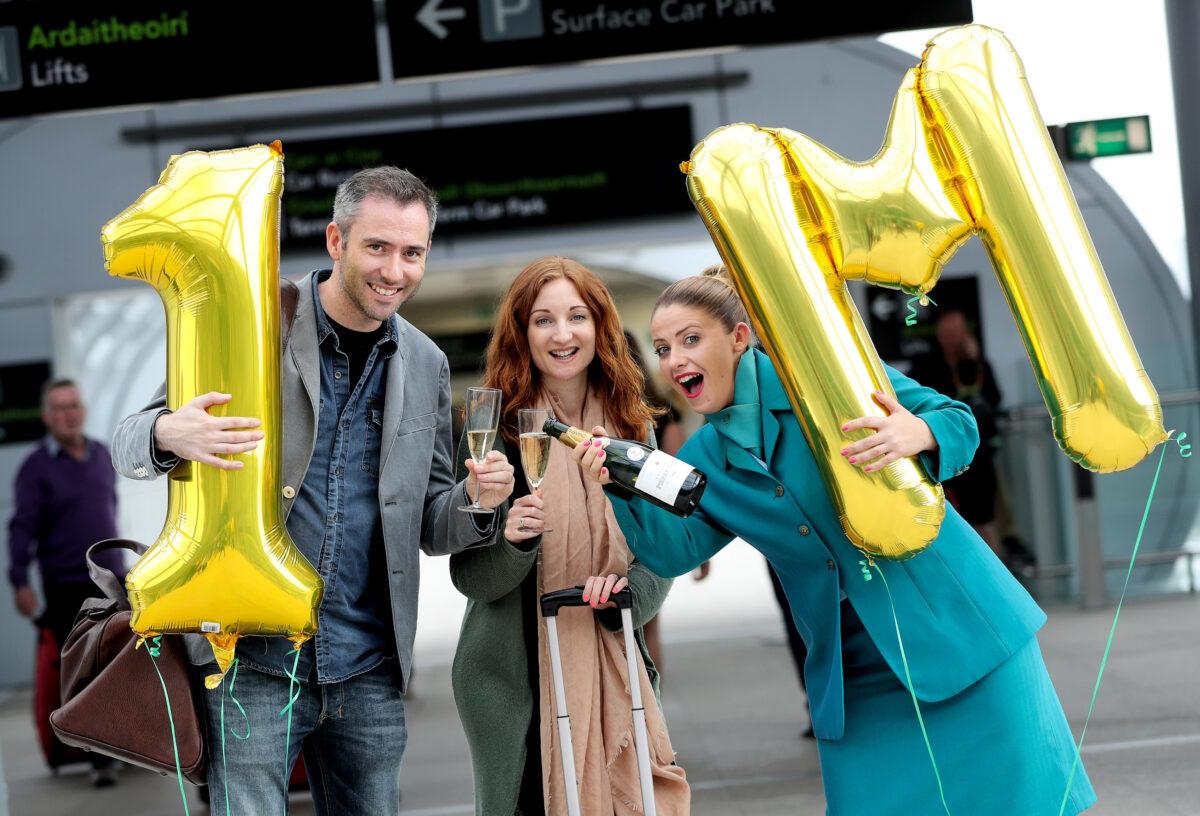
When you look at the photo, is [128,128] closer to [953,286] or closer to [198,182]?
[953,286]

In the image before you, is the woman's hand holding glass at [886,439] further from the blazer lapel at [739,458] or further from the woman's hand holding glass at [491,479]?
the woman's hand holding glass at [491,479]

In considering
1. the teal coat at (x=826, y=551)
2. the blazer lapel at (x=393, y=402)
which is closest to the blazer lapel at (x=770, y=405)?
the teal coat at (x=826, y=551)

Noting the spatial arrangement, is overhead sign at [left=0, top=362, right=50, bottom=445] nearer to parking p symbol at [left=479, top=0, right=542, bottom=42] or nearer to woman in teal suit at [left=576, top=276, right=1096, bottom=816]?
parking p symbol at [left=479, top=0, right=542, bottom=42]

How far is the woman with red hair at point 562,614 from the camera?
2.86 metres

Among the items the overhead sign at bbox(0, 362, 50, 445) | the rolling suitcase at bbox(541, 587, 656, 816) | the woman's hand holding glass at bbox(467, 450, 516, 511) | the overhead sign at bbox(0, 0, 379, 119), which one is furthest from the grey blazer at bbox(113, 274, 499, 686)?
the overhead sign at bbox(0, 362, 50, 445)

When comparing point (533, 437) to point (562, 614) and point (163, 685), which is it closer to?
point (562, 614)

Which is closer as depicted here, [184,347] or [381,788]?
[184,347]

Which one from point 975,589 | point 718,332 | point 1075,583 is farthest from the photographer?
point 1075,583

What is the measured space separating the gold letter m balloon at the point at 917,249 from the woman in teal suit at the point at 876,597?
8cm

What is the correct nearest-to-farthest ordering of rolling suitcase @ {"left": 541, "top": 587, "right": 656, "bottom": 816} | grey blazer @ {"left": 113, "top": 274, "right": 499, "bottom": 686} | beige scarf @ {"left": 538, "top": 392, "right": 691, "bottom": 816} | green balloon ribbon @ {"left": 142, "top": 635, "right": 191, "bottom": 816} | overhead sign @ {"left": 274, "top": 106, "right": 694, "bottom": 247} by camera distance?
green balloon ribbon @ {"left": 142, "top": 635, "right": 191, "bottom": 816} < grey blazer @ {"left": 113, "top": 274, "right": 499, "bottom": 686} < rolling suitcase @ {"left": 541, "top": 587, "right": 656, "bottom": 816} < beige scarf @ {"left": 538, "top": 392, "right": 691, "bottom": 816} < overhead sign @ {"left": 274, "top": 106, "right": 694, "bottom": 247}

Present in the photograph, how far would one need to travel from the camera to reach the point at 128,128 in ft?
28.1

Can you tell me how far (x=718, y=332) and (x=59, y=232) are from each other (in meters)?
7.54

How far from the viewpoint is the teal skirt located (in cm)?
224

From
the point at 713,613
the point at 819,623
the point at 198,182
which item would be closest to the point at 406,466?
the point at 198,182
